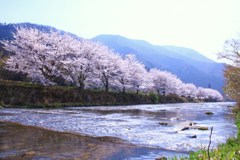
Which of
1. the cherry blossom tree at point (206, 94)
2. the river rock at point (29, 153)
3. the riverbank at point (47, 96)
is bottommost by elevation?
the river rock at point (29, 153)

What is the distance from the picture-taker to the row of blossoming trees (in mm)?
A: 51688

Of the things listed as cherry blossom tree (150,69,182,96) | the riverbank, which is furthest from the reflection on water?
cherry blossom tree (150,69,182,96)

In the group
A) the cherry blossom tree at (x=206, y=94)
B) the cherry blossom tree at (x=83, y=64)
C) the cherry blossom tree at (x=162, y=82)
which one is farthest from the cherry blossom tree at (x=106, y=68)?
the cherry blossom tree at (x=206, y=94)

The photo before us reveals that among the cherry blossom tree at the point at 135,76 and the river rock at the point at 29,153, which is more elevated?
the cherry blossom tree at the point at 135,76

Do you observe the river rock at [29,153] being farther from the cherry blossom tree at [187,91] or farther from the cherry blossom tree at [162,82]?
the cherry blossom tree at [187,91]

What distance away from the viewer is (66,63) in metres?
55.7

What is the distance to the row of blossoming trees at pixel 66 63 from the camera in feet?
170

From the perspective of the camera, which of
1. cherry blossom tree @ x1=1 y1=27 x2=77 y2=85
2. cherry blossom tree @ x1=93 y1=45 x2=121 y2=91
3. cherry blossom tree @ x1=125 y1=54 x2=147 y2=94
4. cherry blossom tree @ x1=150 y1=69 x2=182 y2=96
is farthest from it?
cherry blossom tree @ x1=150 y1=69 x2=182 y2=96

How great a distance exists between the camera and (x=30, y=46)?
5166cm

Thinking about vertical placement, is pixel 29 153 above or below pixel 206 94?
Result: below

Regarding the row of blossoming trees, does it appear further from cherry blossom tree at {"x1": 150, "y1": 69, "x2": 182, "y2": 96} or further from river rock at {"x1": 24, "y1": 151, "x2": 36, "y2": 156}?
river rock at {"x1": 24, "y1": 151, "x2": 36, "y2": 156}

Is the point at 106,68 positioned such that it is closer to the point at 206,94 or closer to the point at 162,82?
the point at 162,82

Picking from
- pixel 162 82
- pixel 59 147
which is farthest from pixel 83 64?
pixel 59 147

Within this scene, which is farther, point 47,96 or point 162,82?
point 162,82
